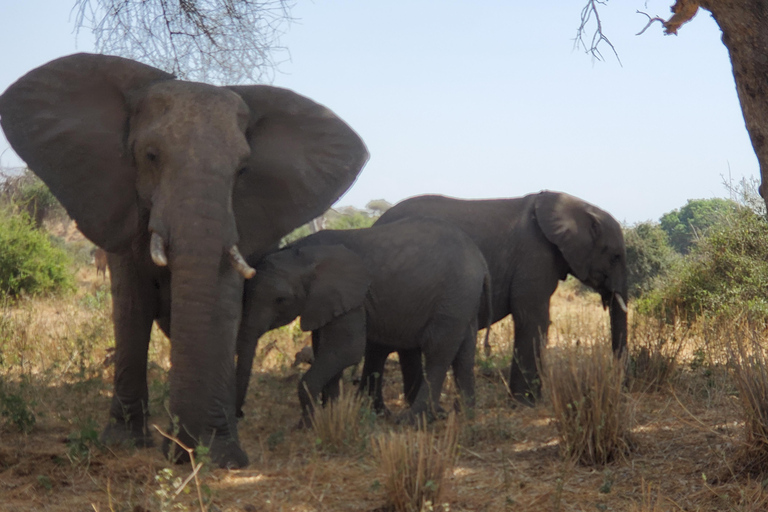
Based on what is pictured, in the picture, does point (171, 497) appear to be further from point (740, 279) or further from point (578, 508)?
point (740, 279)

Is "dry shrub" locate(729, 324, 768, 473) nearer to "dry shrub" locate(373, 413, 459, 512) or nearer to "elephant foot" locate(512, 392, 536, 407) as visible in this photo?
"dry shrub" locate(373, 413, 459, 512)

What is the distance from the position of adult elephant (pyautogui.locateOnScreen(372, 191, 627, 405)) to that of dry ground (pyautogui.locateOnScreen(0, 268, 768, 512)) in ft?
3.47

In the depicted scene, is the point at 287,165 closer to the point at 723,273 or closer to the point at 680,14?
the point at 680,14

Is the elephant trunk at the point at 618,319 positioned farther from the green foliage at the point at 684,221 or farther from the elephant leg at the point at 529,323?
the green foliage at the point at 684,221

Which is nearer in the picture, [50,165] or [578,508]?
[578,508]

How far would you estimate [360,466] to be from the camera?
554cm

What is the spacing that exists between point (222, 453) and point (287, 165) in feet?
6.63

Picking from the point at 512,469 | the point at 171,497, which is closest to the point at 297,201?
the point at 512,469

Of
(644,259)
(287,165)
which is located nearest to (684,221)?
(644,259)

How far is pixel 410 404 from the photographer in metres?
8.02

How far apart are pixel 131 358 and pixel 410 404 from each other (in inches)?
111

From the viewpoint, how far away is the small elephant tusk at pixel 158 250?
493 centimetres

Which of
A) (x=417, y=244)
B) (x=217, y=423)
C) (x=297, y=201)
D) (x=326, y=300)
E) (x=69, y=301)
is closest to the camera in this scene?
(x=217, y=423)

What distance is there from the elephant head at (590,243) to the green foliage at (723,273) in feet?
9.75
